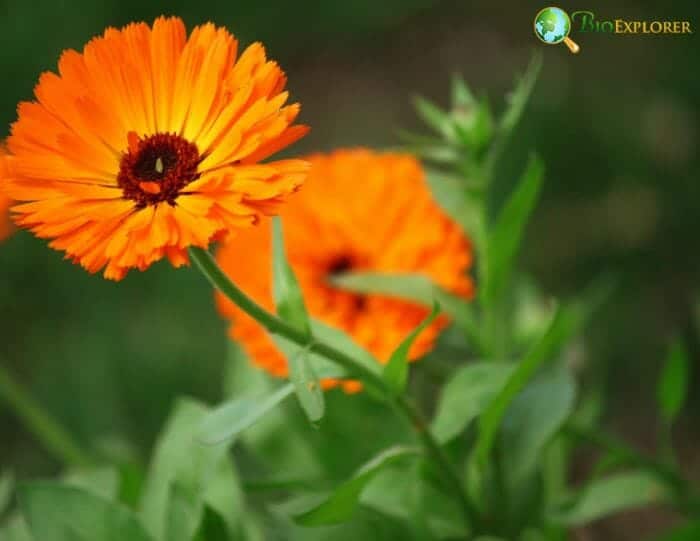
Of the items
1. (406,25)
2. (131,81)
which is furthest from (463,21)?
(131,81)

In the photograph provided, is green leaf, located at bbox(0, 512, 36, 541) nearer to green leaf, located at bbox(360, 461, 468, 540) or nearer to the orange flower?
green leaf, located at bbox(360, 461, 468, 540)

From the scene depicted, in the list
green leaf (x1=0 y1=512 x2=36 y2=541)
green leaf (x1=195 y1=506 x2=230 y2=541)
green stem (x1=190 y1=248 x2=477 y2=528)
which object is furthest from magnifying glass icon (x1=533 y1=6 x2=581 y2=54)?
green leaf (x1=0 y1=512 x2=36 y2=541)

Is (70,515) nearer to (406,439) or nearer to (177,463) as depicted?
(177,463)

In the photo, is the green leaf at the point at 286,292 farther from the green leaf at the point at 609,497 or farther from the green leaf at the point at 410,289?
the green leaf at the point at 609,497

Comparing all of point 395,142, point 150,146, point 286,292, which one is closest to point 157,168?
point 150,146

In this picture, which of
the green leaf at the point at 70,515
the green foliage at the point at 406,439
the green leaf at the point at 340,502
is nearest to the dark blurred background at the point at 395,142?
the green foliage at the point at 406,439
